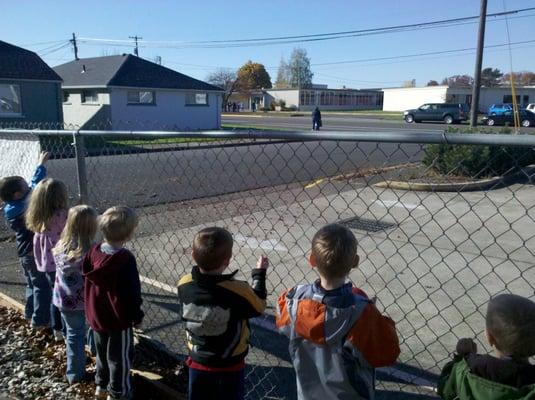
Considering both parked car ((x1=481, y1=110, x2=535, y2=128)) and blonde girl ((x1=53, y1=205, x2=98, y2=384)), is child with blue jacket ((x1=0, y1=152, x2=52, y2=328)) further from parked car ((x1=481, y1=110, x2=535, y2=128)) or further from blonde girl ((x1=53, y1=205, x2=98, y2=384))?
parked car ((x1=481, y1=110, x2=535, y2=128))

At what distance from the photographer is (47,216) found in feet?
12.4

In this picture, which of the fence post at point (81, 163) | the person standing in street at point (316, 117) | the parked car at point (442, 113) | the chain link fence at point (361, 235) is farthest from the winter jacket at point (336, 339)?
the parked car at point (442, 113)

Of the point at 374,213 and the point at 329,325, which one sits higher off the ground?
the point at 329,325

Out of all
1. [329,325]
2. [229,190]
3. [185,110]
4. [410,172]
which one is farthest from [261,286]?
[185,110]

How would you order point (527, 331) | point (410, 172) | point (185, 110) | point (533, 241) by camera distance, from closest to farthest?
point (527, 331), point (533, 241), point (410, 172), point (185, 110)

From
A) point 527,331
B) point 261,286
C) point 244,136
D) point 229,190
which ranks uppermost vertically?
point 244,136

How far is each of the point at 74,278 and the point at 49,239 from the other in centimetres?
52

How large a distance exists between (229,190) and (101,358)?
8138 mm

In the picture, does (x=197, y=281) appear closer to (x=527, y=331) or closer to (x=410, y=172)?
(x=527, y=331)

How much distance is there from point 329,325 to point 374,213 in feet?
22.0

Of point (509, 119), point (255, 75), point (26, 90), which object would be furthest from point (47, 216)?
point (255, 75)

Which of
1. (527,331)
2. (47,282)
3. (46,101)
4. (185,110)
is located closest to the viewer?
(527,331)

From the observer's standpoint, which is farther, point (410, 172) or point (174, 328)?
point (410, 172)

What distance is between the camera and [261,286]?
2627 millimetres
